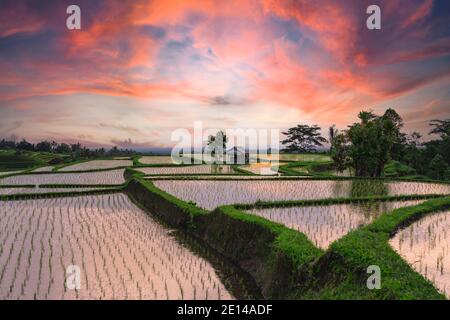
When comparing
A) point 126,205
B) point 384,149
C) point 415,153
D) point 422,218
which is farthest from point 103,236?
point 415,153

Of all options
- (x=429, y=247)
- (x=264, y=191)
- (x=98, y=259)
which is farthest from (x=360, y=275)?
(x=264, y=191)

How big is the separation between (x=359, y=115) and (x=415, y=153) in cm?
1418

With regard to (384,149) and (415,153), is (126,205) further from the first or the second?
(415,153)

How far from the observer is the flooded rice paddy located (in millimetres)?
6391

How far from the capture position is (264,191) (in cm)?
1666

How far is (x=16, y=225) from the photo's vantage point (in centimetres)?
1132

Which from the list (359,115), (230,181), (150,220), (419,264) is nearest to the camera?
(419,264)

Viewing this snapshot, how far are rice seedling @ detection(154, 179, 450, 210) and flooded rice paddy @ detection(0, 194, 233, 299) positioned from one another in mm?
2956

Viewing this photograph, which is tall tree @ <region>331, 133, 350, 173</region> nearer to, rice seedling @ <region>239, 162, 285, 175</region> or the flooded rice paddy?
rice seedling @ <region>239, 162, 285, 175</region>

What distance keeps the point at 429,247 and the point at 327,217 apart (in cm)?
344

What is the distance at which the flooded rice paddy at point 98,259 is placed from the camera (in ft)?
21.0

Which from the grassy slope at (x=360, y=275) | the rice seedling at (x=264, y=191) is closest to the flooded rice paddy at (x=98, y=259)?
the grassy slope at (x=360, y=275)

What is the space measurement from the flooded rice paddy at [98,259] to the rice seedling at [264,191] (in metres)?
2.96

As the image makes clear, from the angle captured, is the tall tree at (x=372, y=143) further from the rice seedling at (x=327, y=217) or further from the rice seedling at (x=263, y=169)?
the rice seedling at (x=327, y=217)
